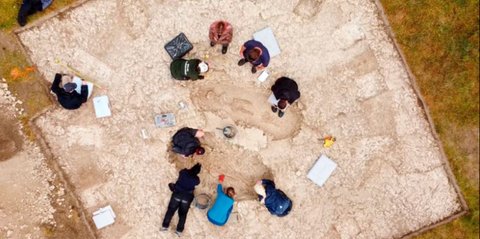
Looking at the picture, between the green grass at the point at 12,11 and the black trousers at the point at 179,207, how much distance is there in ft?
13.3

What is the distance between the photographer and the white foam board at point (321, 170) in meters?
8.37

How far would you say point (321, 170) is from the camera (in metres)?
8.39

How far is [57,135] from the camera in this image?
8.28 m

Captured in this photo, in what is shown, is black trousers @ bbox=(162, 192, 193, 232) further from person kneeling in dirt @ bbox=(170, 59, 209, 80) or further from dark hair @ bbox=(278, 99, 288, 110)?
dark hair @ bbox=(278, 99, 288, 110)

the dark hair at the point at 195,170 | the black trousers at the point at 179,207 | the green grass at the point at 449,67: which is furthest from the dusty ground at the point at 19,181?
the green grass at the point at 449,67

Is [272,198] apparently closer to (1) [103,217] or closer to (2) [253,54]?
(2) [253,54]

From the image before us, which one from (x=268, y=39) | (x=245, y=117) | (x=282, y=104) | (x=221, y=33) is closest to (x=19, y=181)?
(x=245, y=117)

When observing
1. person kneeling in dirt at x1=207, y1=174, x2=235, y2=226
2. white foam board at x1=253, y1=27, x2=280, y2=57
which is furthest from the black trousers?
white foam board at x1=253, y1=27, x2=280, y2=57

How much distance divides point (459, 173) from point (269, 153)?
3.69m

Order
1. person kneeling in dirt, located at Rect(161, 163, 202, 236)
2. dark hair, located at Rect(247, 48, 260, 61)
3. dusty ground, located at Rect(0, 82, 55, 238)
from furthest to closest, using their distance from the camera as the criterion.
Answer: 1. dusty ground, located at Rect(0, 82, 55, 238)
2. person kneeling in dirt, located at Rect(161, 163, 202, 236)
3. dark hair, located at Rect(247, 48, 260, 61)

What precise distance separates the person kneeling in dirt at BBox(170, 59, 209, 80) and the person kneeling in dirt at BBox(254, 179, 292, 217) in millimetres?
2291

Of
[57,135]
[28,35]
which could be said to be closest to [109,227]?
[57,135]

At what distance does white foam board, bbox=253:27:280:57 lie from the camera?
8273 mm

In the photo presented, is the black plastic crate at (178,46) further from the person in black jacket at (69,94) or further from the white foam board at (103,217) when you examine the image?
the white foam board at (103,217)
